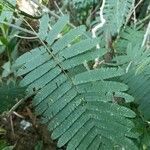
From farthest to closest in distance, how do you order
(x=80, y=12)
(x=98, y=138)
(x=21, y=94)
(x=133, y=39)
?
1. (x=80, y=12)
2. (x=133, y=39)
3. (x=21, y=94)
4. (x=98, y=138)

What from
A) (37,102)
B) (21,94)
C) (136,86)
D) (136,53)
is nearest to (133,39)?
(136,53)

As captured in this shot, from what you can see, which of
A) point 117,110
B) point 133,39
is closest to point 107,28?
point 133,39

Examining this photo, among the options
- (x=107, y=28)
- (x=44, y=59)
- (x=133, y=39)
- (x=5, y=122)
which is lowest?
(x=5, y=122)

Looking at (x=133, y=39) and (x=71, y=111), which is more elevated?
(x=71, y=111)

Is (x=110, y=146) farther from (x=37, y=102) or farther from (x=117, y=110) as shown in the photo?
(x=37, y=102)

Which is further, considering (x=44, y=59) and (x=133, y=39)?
(x=133, y=39)

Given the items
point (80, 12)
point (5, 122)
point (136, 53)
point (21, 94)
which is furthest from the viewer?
point (80, 12)

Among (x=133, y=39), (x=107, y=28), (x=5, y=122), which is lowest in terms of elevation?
(x=5, y=122)

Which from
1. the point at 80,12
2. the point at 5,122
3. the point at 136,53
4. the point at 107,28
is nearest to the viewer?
the point at 136,53

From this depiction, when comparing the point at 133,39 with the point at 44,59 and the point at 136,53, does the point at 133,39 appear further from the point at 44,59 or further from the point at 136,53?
the point at 44,59
